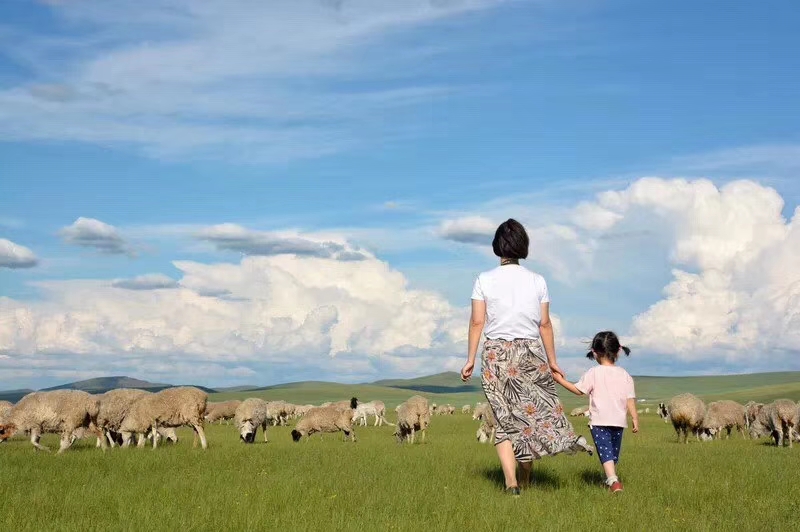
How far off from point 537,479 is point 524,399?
9.02 feet

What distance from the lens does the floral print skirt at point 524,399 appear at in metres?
11.1

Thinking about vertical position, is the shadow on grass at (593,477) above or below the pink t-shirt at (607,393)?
below

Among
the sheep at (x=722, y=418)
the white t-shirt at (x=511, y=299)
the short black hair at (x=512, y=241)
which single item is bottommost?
the sheep at (x=722, y=418)

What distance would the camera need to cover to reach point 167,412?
82.8 ft

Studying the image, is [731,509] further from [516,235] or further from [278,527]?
[278,527]

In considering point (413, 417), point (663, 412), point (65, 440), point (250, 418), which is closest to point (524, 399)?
point (65, 440)

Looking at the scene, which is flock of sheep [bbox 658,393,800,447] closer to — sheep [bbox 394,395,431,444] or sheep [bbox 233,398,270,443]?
sheep [bbox 394,395,431,444]

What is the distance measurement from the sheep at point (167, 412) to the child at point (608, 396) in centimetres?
1555

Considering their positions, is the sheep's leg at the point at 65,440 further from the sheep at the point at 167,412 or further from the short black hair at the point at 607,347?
the short black hair at the point at 607,347

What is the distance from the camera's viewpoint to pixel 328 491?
39.8ft

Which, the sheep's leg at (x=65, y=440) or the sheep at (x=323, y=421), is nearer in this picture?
the sheep's leg at (x=65, y=440)

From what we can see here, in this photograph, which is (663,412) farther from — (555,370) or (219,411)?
(555,370)

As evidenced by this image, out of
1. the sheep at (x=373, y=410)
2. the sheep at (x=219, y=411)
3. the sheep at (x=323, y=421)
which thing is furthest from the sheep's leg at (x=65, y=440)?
the sheep at (x=373, y=410)

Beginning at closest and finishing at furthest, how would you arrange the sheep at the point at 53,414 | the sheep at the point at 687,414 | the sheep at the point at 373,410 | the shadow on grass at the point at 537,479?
the shadow on grass at the point at 537,479 < the sheep at the point at 53,414 < the sheep at the point at 687,414 < the sheep at the point at 373,410
